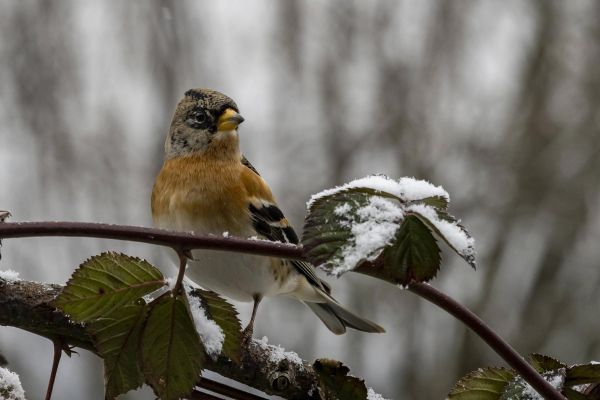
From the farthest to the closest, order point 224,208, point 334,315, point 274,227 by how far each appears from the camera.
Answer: point 334,315 < point 274,227 < point 224,208

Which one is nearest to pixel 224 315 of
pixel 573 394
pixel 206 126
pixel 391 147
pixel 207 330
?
pixel 207 330

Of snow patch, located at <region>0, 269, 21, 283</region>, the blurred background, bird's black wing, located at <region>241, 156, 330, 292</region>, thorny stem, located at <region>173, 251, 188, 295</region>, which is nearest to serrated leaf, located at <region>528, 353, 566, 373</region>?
thorny stem, located at <region>173, 251, 188, 295</region>

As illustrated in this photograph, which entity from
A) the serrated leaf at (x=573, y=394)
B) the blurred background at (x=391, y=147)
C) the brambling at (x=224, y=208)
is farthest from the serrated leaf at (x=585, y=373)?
the blurred background at (x=391, y=147)

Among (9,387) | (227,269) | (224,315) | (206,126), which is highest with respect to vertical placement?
(206,126)

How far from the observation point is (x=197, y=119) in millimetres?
2564

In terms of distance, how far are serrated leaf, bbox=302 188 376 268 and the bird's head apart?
5.72 feet

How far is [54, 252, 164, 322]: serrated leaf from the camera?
2.57 feet

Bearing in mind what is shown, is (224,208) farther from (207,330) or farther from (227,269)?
(207,330)

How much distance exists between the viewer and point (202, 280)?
7.36 feet

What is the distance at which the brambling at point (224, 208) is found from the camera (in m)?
2.20

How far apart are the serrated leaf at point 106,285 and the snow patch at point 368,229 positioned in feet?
0.68

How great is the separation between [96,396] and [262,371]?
714cm

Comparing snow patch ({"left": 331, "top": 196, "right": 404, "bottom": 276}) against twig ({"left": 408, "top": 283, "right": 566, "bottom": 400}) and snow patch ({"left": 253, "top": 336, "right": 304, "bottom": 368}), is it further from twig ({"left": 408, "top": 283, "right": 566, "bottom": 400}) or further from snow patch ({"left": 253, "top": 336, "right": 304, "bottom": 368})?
snow patch ({"left": 253, "top": 336, "right": 304, "bottom": 368})

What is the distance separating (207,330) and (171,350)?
0.19 ft
